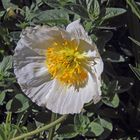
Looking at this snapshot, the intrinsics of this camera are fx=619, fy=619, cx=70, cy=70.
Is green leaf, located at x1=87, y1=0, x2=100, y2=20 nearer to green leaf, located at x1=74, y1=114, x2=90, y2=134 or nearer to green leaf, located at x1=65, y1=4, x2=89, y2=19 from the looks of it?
green leaf, located at x1=65, y1=4, x2=89, y2=19

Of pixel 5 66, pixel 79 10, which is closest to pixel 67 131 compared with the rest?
pixel 5 66

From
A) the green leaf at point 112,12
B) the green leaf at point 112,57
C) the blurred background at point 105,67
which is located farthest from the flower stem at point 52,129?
the green leaf at point 112,12

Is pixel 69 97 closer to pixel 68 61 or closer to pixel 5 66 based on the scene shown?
pixel 68 61

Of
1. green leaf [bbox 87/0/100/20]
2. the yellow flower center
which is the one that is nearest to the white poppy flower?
the yellow flower center

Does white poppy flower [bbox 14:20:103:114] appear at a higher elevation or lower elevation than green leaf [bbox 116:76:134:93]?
higher

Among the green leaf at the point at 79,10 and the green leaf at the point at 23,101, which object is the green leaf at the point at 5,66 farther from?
the green leaf at the point at 79,10

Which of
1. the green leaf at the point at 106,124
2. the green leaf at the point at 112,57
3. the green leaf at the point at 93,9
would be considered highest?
the green leaf at the point at 93,9
